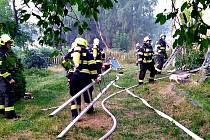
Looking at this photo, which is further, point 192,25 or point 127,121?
point 127,121

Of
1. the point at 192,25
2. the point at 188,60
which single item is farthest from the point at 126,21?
the point at 192,25

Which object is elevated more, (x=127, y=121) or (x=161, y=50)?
(x=161, y=50)

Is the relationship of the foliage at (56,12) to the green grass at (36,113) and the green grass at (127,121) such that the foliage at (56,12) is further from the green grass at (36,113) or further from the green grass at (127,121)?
the green grass at (36,113)

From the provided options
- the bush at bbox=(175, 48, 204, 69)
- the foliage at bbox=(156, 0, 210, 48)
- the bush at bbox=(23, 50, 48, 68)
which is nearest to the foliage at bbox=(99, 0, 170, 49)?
the bush at bbox=(23, 50, 48, 68)

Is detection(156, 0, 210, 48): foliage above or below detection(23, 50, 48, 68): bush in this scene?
above

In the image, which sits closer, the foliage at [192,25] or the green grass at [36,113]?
the foliage at [192,25]

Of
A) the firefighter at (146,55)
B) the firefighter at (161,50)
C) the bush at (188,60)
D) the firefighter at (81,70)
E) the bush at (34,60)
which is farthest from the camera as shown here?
the bush at (34,60)

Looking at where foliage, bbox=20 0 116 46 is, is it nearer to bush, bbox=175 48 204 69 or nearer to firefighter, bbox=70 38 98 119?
firefighter, bbox=70 38 98 119

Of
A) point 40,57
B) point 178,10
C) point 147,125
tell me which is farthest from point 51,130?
point 40,57

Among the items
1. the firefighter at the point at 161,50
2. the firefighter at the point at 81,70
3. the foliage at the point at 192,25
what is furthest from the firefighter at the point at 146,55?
the foliage at the point at 192,25

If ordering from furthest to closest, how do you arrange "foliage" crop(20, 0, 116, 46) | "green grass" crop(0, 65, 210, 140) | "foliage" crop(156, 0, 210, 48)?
1. "green grass" crop(0, 65, 210, 140)
2. "foliage" crop(20, 0, 116, 46)
3. "foliage" crop(156, 0, 210, 48)

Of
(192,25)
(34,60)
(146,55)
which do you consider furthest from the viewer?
(34,60)

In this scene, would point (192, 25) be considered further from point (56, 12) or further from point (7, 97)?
point (7, 97)

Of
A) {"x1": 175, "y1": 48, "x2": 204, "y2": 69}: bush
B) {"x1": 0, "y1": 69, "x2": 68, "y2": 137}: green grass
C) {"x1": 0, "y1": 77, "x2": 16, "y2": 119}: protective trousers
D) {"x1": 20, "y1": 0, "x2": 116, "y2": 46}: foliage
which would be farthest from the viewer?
{"x1": 175, "y1": 48, "x2": 204, "y2": 69}: bush
